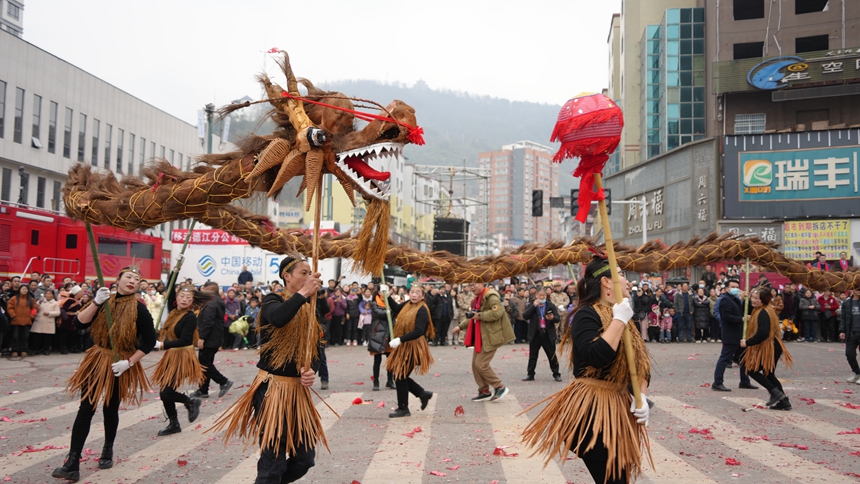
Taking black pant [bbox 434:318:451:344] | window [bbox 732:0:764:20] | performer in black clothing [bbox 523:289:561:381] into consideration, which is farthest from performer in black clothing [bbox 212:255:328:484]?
window [bbox 732:0:764:20]

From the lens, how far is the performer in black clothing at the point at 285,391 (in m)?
4.41

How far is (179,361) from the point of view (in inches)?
317

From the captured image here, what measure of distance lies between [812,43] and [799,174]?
8.63 meters

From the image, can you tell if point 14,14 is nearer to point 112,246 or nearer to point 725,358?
point 112,246

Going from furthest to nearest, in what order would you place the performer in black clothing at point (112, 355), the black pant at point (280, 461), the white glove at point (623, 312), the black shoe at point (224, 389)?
the black shoe at point (224, 389), the performer in black clothing at point (112, 355), the black pant at point (280, 461), the white glove at point (623, 312)

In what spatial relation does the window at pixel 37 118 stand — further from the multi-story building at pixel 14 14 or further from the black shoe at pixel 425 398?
the multi-story building at pixel 14 14

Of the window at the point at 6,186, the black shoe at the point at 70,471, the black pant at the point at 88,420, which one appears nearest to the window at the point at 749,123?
the black pant at the point at 88,420

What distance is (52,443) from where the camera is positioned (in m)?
7.21

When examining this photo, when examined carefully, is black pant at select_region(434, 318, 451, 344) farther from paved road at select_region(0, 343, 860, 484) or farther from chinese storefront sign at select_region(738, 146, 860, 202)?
chinese storefront sign at select_region(738, 146, 860, 202)

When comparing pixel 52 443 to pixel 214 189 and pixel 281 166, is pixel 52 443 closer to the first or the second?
pixel 214 189

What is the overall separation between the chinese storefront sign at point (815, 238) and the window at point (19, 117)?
3801cm

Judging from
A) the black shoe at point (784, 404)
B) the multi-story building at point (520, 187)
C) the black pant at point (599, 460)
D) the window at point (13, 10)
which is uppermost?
the window at point (13, 10)

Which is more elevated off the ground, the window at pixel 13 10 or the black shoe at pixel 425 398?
the window at pixel 13 10

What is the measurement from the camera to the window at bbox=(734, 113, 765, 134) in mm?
32188
